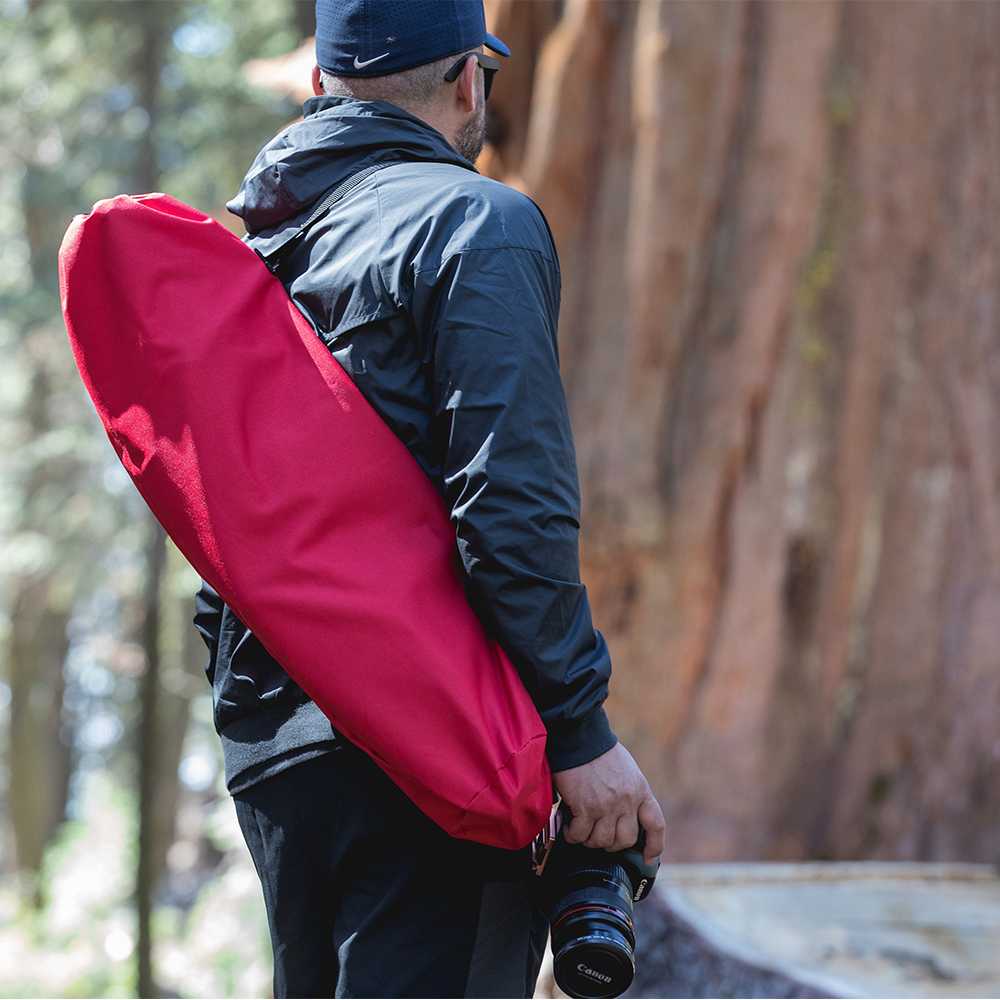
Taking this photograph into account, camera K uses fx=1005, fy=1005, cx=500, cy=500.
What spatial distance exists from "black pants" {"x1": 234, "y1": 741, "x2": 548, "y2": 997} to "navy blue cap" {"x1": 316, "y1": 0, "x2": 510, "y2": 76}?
1.09m


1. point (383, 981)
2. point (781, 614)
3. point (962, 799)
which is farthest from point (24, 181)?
point (383, 981)

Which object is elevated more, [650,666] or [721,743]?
[650,666]

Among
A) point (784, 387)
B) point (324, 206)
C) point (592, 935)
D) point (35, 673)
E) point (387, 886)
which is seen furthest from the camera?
point (35, 673)

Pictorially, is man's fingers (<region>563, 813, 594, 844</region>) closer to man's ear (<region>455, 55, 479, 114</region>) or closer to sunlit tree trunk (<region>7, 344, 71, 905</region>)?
man's ear (<region>455, 55, 479, 114</region>)

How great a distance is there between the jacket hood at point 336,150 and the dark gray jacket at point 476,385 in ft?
0.04

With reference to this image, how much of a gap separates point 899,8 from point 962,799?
139 inches

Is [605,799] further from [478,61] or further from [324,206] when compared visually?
[478,61]

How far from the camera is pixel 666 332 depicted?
182 inches

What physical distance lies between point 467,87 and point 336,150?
27 centimetres

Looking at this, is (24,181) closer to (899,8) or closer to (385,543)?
(899,8)

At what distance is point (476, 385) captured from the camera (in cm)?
139

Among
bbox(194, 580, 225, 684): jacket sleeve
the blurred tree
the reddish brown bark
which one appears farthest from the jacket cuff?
the blurred tree

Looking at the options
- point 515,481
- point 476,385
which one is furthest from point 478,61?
point 515,481

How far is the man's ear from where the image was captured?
1.69m
